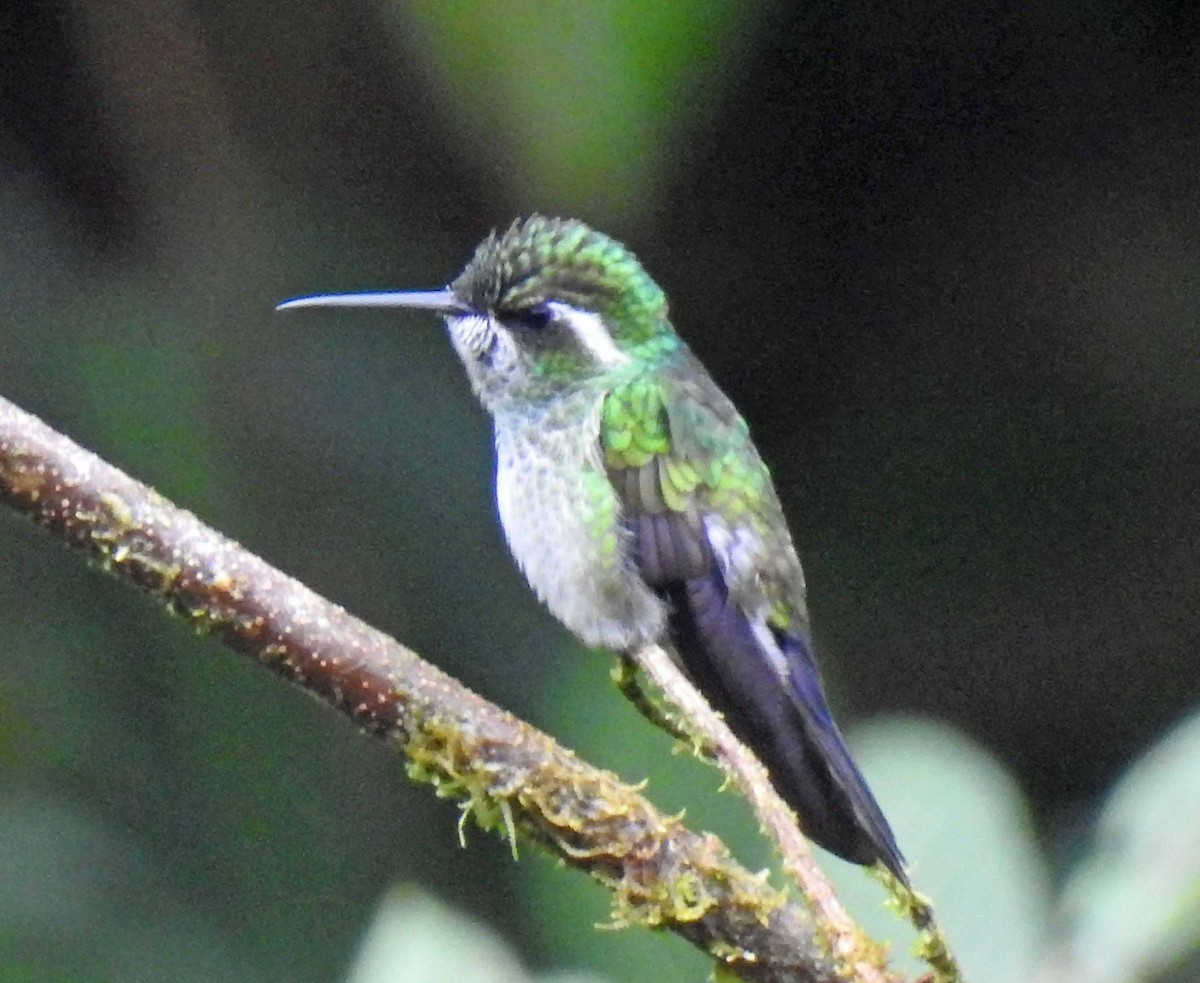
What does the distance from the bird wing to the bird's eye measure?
0.15 m

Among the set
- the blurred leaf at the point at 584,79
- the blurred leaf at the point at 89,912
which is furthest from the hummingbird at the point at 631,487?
the blurred leaf at the point at 89,912

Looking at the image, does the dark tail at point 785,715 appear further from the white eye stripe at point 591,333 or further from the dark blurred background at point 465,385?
the dark blurred background at point 465,385

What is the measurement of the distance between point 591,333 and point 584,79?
774mm

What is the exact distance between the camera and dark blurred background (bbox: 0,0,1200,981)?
108 inches

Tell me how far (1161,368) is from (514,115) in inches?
58.0

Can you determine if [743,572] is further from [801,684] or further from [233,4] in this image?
[233,4]

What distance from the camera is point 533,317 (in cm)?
212

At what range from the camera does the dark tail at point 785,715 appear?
5.41 feet

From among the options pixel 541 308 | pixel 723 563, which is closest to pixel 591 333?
pixel 541 308

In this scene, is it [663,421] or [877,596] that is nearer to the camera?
[663,421]

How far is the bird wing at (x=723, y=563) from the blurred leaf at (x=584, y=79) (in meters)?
0.79

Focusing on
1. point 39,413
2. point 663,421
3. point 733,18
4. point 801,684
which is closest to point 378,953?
point 801,684

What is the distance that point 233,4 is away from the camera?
342 centimetres

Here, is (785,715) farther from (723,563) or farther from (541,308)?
(541,308)
